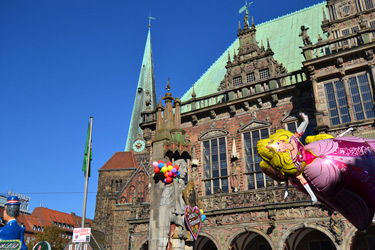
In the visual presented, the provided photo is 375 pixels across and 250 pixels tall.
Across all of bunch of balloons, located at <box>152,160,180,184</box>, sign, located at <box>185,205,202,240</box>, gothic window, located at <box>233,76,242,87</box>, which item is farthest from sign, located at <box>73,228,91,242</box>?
gothic window, located at <box>233,76,242,87</box>

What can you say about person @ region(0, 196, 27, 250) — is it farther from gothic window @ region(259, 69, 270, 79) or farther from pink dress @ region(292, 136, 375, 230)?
gothic window @ region(259, 69, 270, 79)

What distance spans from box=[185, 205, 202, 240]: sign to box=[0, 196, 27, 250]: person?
4.75 meters

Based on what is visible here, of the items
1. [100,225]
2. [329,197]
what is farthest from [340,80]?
[100,225]

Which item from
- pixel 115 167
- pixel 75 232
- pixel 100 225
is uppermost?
pixel 115 167

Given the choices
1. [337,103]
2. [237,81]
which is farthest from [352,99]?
[237,81]

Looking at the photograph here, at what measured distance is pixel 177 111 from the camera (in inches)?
499

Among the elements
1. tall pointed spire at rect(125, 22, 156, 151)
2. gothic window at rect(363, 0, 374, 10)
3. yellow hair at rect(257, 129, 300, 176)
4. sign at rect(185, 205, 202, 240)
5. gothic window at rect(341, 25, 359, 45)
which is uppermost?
tall pointed spire at rect(125, 22, 156, 151)

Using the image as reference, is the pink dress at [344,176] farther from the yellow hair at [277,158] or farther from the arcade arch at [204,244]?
the arcade arch at [204,244]

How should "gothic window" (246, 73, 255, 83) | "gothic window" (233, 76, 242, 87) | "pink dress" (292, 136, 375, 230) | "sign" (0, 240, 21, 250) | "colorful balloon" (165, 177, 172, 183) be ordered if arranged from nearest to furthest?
"pink dress" (292, 136, 375, 230) < "sign" (0, 240, 21, 250) < "colorful balloon" (165, 177, 172, 183) < "gothic window" (246, 73, 255, 83) < "gothic window" (233, 76, 242, 87)

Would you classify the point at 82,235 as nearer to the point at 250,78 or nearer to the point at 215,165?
the point at 215,165

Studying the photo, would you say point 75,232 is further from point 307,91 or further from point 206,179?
point 307,91

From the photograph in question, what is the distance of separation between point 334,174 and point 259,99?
13781 millimetres

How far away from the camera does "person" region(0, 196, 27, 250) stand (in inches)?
242

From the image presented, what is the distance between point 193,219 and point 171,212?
27.7 inches
